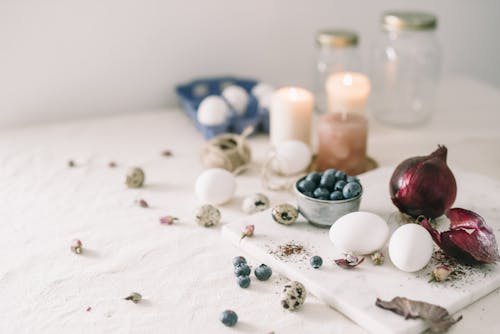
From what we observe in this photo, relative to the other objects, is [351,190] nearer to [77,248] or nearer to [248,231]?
[248,231]

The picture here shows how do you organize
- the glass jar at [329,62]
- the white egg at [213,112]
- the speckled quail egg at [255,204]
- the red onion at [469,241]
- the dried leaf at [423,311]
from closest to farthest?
the dried leaf at [423,311] → the red onion at [469,241] → the speckled quail egg at [255,204] → the white egg at [213,112] → the glass jar at [329,62]

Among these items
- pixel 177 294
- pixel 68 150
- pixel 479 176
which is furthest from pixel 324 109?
pixel 177 294

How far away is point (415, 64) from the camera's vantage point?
1597mm

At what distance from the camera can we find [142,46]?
1538 mm

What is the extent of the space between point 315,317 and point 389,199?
1.16ft

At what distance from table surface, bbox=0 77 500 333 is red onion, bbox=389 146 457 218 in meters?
0.19

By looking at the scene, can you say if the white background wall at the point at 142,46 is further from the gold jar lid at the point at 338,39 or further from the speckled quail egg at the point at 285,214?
the speckled quail egg at the point at 285,214

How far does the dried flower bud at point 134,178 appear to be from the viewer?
1.15 meters

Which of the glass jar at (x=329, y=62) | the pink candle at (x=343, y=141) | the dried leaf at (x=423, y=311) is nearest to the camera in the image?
the dried leaf at (x=423, y=311)

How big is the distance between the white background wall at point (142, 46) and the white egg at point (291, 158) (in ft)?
1.72

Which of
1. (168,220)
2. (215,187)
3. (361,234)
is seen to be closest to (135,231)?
(168,220)

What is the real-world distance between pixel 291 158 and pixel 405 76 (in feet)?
1.93

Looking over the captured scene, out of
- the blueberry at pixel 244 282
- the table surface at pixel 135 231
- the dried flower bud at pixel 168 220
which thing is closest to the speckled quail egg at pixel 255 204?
the table surface at pixel 135 231

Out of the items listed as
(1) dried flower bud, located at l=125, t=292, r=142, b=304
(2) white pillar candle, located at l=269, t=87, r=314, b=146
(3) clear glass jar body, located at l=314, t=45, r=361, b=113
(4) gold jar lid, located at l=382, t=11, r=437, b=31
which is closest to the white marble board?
(1) dried flower bud, located at l=125, t=292, r=142, b=304
